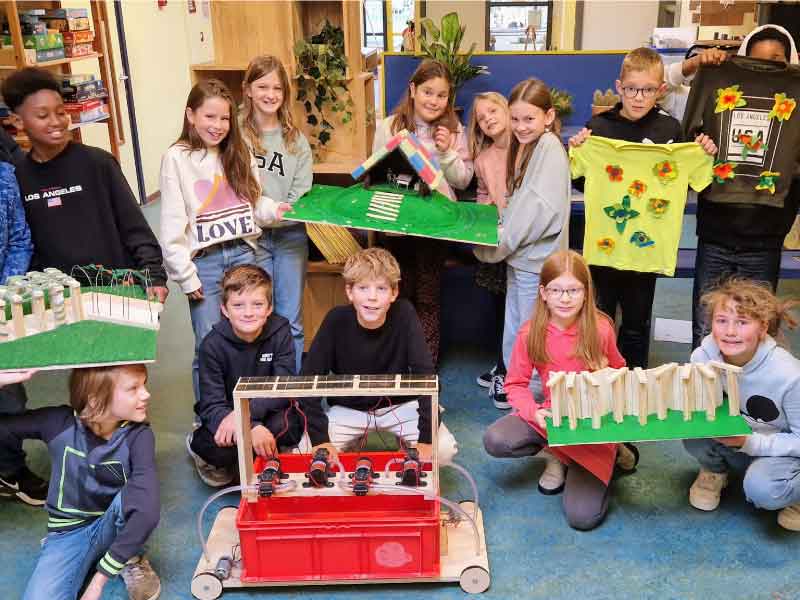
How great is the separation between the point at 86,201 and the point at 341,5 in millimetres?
1654

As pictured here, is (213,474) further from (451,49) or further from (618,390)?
(451,49)

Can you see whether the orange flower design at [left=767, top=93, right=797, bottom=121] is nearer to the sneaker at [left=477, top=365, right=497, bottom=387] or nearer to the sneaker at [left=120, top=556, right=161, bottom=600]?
the sneaker at [left=477, top=365, right=497, bottom=387]

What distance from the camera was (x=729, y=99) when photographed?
2922 mm

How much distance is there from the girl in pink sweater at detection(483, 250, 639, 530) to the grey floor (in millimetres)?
109

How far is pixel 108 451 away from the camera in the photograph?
233 cm

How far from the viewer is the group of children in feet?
7.70

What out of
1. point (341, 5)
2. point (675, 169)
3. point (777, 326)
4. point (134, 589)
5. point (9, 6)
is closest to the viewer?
point (134, 589)

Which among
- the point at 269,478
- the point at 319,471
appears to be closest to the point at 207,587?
the point at 269,478

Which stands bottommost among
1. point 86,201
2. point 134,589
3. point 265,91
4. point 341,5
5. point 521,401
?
point 134,589

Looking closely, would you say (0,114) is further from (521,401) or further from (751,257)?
(751,257)

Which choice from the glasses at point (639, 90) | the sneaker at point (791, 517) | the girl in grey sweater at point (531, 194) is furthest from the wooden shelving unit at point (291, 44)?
the sneaker at point (791, 517)

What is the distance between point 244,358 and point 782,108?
7.11ft

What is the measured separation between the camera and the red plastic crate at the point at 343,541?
2260 mm

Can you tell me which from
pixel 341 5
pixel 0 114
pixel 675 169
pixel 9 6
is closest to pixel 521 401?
pixel 675 169
